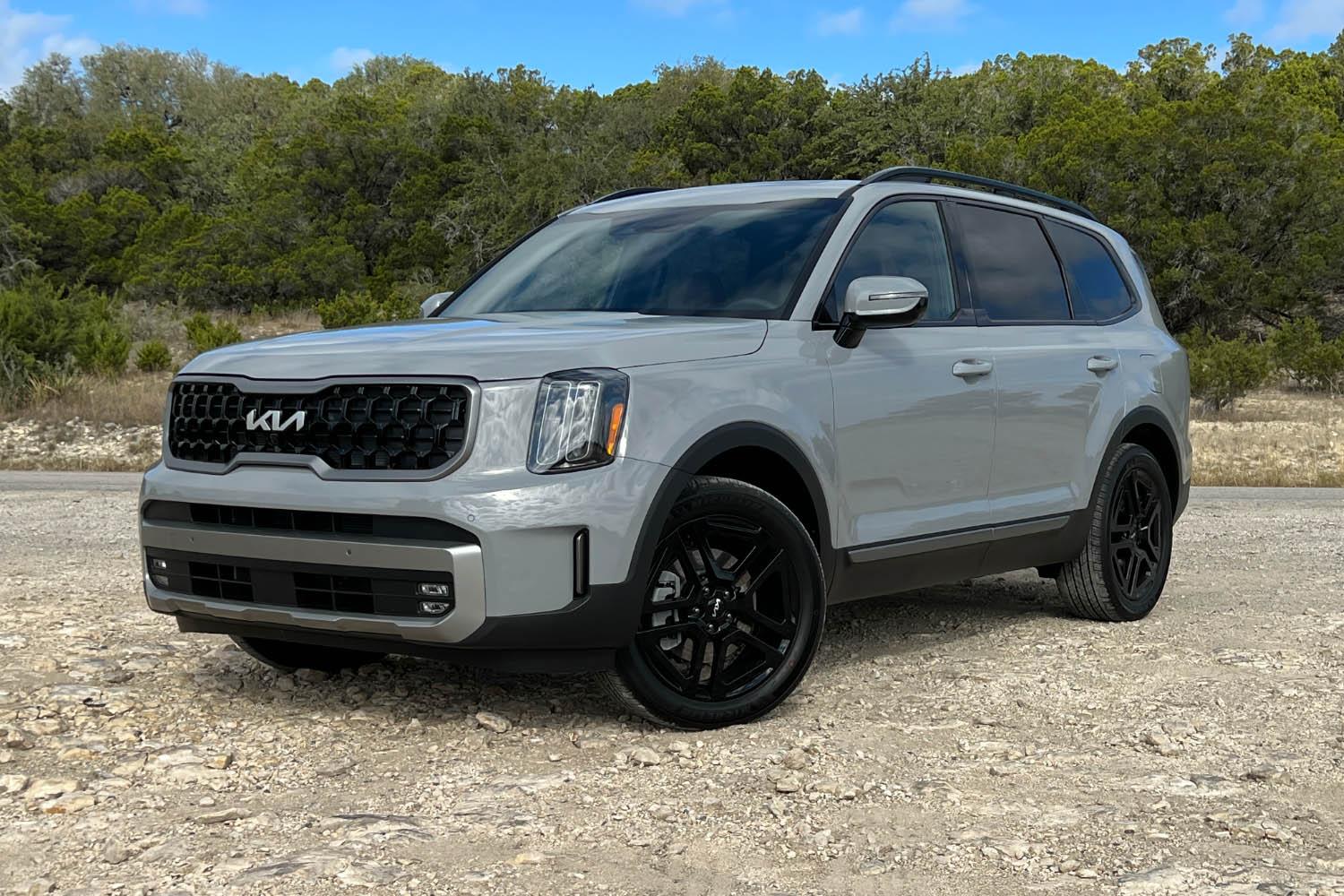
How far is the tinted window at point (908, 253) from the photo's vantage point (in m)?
5.66

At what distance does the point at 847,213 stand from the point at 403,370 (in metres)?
2.04

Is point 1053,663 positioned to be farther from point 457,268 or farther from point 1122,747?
point 457,268

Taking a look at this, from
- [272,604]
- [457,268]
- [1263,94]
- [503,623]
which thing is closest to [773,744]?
[503,623]

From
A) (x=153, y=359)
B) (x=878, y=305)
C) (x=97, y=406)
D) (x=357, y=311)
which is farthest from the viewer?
(x=357, y=311)

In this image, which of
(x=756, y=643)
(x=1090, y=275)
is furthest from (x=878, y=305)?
Result: (x=1090, y=275)

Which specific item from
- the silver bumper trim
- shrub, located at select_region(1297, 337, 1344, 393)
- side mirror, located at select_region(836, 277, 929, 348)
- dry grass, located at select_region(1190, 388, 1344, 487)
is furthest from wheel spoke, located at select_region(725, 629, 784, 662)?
shrub, located at select_region(1297, 337, 1344, 393)

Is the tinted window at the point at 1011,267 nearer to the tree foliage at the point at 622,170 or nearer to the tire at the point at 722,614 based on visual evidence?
the tire at the point at 722,614

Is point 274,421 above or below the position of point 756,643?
above

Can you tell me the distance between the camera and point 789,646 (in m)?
4.98

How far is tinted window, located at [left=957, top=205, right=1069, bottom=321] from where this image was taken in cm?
627

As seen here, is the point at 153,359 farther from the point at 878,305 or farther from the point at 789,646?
the point at 789,646

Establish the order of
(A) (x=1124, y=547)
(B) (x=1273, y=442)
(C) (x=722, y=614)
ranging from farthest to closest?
(B) (x=1273, y=442)
(A) (x=1124, y=547)
(C) (x=722, y=614)

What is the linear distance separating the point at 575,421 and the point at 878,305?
1.39m

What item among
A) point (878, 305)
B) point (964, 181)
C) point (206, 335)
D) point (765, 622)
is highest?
point (964, 181)
